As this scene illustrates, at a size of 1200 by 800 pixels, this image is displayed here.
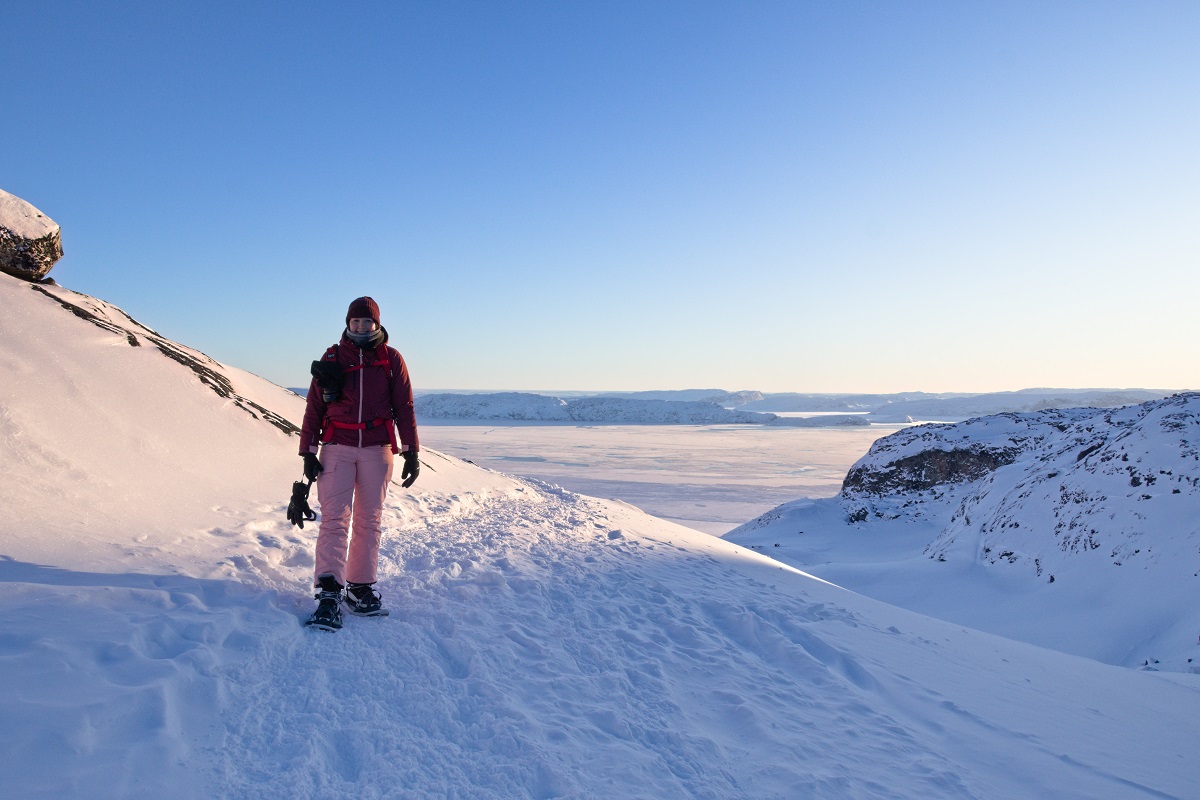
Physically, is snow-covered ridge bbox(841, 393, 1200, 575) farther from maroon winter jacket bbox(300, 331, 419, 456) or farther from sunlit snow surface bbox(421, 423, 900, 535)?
maroon winter jacket bbox(300, 331, 419, 456)

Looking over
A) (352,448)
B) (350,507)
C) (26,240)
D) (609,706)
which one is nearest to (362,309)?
(352,448)

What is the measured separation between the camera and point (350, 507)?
388 cm

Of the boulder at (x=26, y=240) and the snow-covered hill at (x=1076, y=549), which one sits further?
the boulder at (x=26, y=240)

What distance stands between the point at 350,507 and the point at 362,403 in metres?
0.64

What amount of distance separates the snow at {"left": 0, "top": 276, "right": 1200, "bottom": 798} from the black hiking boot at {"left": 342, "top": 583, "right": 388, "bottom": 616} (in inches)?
3.9

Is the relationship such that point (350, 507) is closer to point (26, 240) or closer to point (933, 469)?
point (26, 240)

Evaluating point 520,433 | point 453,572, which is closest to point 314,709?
point 453,572

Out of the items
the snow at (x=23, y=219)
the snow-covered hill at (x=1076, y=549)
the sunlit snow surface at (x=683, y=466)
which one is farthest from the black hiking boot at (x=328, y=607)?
the sunlit snow surface at (x=683, y=466)

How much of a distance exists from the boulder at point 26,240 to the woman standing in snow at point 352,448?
591 cm

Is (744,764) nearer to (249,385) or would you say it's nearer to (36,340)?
(36,340)

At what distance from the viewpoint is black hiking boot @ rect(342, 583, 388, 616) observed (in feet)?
12.4

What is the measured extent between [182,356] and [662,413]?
185 feet

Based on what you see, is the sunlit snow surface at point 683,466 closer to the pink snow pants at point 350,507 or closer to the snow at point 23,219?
the pink snow pants at point 350,507

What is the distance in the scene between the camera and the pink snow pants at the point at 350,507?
377cm
